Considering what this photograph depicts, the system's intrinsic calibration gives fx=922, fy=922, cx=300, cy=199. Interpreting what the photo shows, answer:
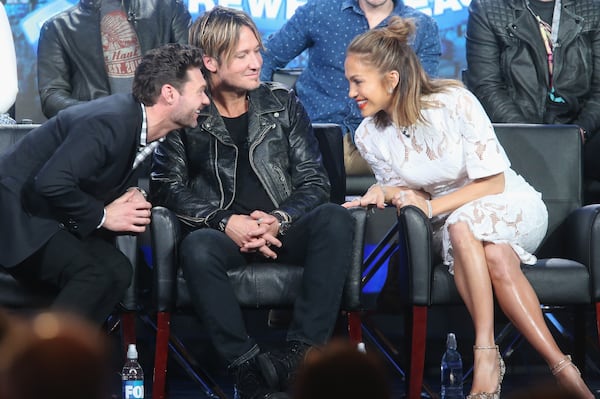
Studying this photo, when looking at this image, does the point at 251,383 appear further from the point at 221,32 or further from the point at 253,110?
the point at 221,32

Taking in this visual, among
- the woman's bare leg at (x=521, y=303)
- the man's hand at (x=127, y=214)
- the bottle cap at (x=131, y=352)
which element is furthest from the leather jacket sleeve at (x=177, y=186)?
the woman's bare leg at (x=521, y=303)

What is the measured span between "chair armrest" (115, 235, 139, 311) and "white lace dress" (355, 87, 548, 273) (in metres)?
0.99

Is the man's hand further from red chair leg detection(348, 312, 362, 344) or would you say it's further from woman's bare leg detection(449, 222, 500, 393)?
woman's bare leg detection(449, 222, 500, 393)

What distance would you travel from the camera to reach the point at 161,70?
3201 millimetres

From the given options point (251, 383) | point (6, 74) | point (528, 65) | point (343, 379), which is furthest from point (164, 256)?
point (343, 379)

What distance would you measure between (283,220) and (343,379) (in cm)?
268

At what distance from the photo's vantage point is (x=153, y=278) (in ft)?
10.7

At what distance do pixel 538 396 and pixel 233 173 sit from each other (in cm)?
293

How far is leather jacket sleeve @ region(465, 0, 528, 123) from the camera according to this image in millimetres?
4594

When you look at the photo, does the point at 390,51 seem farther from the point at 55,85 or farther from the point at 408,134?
the point at 55,85

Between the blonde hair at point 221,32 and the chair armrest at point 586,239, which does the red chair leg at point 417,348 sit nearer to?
the chair armrest at point 586,239

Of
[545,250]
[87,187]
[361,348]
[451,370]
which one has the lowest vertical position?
[451,370]

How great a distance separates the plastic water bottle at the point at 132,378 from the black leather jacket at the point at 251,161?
586 millimetres

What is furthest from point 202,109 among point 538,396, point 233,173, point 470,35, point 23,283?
point 538,396
